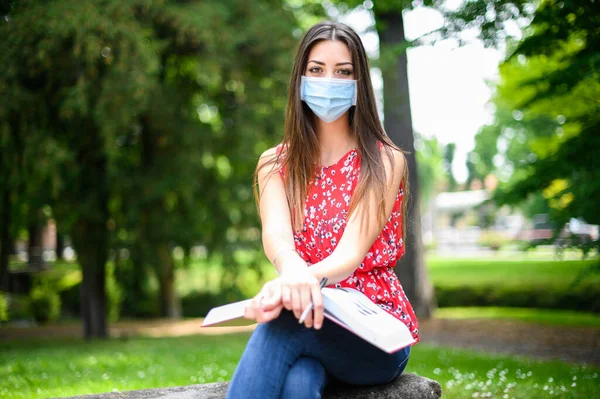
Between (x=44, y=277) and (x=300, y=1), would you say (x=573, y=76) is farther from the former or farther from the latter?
(x=44, y=277)

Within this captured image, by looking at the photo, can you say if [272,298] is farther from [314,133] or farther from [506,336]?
[506,336]

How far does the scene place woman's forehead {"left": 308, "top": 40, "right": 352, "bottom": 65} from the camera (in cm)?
291

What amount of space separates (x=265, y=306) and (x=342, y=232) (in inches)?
24.0

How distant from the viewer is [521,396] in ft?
15.1

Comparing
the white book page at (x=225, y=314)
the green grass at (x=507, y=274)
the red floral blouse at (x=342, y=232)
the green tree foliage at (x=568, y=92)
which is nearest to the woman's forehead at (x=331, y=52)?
the red floral blouse at (x=342, y=232)

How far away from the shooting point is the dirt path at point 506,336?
9595mm

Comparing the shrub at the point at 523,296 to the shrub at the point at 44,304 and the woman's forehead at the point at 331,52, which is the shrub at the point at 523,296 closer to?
the shrub at the point at 44,304

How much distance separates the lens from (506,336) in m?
11.3

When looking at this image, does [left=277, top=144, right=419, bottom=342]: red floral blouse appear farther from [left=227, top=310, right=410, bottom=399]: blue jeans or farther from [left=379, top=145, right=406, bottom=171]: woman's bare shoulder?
[left=227, top=310, right=410, bottom=399]: blue jeans

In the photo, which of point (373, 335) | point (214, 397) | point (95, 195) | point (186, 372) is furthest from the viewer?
point (95, 195)

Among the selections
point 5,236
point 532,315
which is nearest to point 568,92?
point 532,315

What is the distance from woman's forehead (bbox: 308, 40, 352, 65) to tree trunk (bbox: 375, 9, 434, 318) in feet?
23.3

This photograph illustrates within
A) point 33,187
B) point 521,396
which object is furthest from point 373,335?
point 33,187

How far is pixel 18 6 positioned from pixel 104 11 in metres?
1.05
